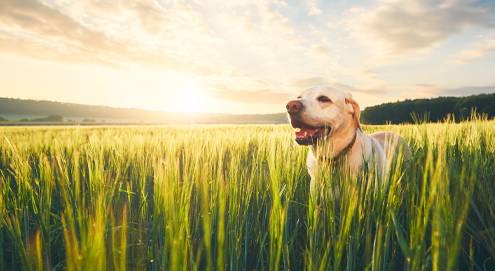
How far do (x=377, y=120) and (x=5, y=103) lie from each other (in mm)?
115732

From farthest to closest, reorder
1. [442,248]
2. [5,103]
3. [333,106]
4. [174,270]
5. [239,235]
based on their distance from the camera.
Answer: [5,103]
[333,106]
[239,235]
[174,270]
[442,248]

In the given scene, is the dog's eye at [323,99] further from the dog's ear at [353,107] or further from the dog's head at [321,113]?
the dog's ear at [353,107]

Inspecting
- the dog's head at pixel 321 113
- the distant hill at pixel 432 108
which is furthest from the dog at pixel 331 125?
the distant hill at pixel 432 108

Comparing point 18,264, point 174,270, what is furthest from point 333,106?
point 18,264

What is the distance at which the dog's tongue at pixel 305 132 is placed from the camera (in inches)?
78.6

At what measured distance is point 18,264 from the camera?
3.85ft

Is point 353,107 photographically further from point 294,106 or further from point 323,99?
point 294,106

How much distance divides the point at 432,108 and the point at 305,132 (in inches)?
1546

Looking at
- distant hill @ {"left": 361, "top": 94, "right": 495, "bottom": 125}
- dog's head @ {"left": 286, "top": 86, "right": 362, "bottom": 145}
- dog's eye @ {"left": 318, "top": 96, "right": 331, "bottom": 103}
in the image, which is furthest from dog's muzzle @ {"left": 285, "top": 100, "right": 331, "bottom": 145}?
distant hill @ {"left": 361, "top": 94, "right": 495, "bottom": 125}

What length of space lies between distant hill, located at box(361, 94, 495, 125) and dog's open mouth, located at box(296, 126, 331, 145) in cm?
2963

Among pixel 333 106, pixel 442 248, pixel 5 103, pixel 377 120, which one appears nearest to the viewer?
pixel 442 248

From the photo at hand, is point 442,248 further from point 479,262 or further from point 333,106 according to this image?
point 333,106

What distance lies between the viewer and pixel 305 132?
2.00 m

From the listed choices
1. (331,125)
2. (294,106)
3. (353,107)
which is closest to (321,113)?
(331,125)
